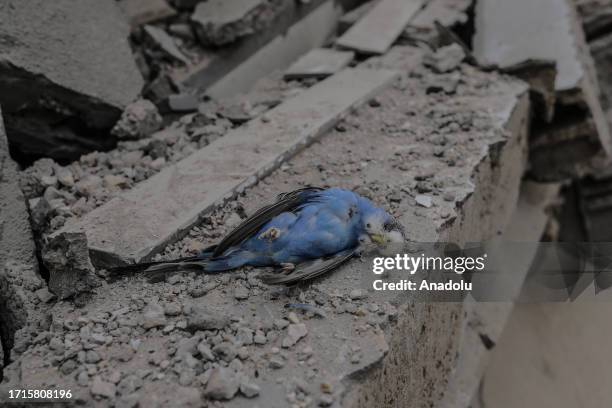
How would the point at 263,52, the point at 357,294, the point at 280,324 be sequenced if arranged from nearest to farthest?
the point at 280,324, the point at 357,294, the point at 263,52

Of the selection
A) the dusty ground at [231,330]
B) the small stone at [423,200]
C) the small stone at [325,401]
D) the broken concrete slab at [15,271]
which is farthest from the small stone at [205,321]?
the small stone at [423,200]

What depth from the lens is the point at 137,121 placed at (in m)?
3.00

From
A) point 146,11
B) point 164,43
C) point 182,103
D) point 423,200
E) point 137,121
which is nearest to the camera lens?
point 423,200

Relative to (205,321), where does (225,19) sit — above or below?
above

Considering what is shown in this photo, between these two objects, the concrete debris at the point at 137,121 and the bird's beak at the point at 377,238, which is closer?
the bird's beak at the point at 377,238

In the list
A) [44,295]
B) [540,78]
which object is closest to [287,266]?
[44,295]

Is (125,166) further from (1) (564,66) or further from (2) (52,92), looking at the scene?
(1) (564,66)

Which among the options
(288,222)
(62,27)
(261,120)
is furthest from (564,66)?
(62,27)

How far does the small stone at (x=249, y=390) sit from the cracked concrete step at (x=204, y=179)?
0.70 meters

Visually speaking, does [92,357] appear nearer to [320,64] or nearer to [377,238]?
[377,238]

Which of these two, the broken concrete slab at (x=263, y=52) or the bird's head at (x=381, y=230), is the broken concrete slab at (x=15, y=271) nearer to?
the bird's head at (x=381, y=230)

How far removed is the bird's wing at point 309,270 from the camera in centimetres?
190

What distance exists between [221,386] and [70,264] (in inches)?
28.7

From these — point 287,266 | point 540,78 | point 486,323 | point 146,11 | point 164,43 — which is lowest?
point 486,323
